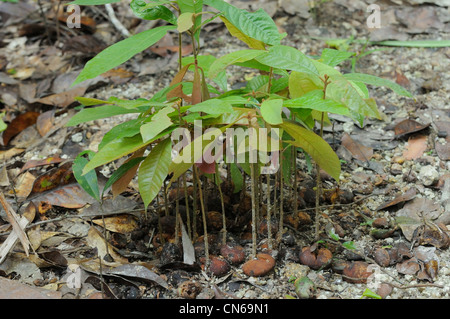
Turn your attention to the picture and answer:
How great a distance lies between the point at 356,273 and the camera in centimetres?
140

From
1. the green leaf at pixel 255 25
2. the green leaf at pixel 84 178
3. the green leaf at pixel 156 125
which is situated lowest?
the green leaf at pixel 84 178

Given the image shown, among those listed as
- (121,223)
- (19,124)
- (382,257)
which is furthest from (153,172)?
(19,124)

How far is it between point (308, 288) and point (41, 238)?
2.62 feet

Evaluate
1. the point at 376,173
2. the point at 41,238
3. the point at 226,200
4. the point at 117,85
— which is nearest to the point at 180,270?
the point at 226,200

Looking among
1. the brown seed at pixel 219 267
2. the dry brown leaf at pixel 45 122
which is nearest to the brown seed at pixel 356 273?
the brown seed at pixel 219 267

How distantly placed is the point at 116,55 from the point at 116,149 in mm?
215

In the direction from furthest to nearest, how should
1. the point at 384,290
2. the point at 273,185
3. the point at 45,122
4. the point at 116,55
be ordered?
the point at 45,122, the point at 273,185, the point at 384,290, the point at 116,55

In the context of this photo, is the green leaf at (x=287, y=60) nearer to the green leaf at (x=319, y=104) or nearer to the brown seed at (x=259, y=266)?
the green leaf at (x=319, y=104)

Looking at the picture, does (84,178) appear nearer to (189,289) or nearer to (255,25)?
(189,289)

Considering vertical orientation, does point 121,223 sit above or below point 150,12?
below

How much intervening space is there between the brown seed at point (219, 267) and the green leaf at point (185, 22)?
0.61 metres

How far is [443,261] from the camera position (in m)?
1.45

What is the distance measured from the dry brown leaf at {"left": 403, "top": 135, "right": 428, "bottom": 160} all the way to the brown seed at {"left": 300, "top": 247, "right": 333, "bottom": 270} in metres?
0.66

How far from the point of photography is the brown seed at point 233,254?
56.4 inches
